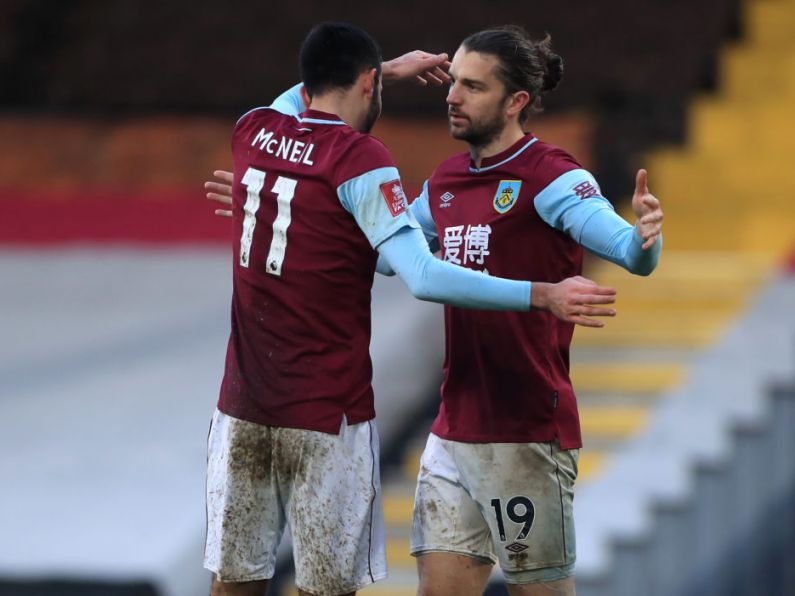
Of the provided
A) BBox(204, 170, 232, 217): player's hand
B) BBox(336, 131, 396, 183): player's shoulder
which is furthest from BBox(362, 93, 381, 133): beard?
BBox(204, 170, 232, 217): player's hand

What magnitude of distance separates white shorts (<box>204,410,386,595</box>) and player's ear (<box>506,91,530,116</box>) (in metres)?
0.87

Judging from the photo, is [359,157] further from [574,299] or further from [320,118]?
[574,299]

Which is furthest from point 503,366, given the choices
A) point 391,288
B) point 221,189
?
point 391,288

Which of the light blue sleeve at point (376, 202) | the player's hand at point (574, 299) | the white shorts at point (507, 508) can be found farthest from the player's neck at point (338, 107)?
the white shorts at point (507, 508)

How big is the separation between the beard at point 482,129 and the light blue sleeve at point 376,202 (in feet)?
1.15

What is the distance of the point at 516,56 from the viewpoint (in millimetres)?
4402

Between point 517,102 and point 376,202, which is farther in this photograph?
point 517,102

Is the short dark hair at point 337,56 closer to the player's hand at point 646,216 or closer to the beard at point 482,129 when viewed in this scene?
the beard at point 482,129

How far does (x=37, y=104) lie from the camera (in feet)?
45.1

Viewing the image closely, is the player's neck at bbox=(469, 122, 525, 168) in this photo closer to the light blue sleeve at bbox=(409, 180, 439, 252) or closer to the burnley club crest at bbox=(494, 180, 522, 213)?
the burnley club crest at bbox=(494, 180, 522, 213)

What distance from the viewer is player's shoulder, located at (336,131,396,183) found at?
4.14 m

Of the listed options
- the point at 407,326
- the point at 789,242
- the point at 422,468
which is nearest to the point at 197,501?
the point at 407,326

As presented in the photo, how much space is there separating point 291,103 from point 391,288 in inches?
242

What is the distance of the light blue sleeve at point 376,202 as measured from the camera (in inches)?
161
